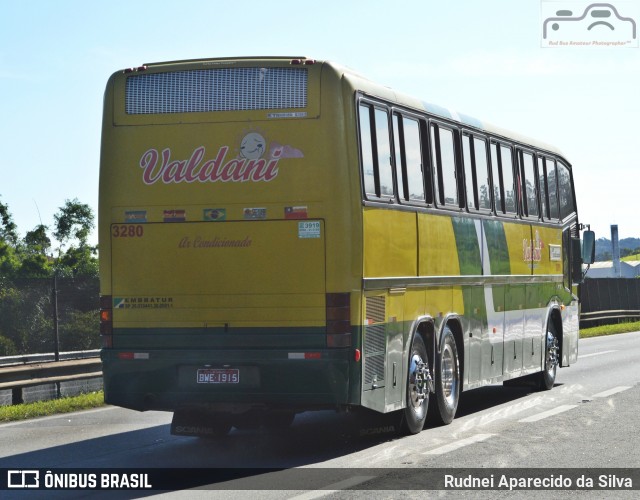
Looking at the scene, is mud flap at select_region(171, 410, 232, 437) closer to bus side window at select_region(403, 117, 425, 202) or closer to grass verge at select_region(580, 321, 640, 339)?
bus side window at select_region(403, 117, 425, 202)

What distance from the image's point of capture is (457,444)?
1215cm

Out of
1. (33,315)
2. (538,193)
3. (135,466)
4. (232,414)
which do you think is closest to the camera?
(135,466)

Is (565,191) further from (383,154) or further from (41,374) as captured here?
(41,374)

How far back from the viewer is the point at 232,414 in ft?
41.9

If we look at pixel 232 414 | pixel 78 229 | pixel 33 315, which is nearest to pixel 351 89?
pixel 232 414

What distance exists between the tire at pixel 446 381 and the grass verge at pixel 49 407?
5.03 metres

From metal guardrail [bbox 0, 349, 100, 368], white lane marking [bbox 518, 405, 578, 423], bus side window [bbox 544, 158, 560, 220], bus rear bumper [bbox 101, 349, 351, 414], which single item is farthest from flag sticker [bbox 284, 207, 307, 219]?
metal guardrail [bbox 0, 349, 100, 368]

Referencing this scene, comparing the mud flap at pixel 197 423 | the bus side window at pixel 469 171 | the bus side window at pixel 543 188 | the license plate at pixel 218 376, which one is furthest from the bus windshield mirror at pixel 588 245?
the license plate at pixel 218 376

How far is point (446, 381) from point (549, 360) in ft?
17.0

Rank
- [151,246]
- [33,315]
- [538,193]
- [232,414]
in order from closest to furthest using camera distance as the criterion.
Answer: [151,246] → [232,414] → [538,193] → [33,315]

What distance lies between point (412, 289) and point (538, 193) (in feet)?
20.1

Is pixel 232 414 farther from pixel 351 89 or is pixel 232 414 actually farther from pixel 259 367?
pixel 351 89

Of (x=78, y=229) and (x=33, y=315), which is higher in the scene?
(x=78, y=229)

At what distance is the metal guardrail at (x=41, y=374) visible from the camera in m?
16.2
